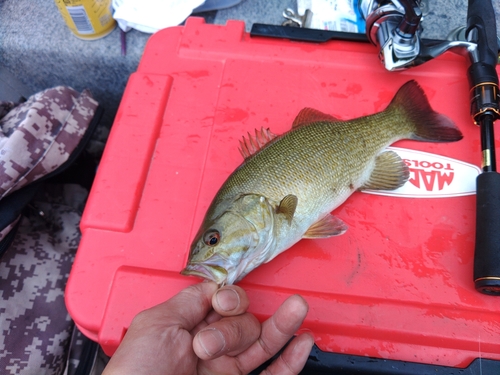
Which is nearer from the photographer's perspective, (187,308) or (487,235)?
(187,308)

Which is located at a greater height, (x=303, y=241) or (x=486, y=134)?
(x=486, y=134)

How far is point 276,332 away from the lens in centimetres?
100

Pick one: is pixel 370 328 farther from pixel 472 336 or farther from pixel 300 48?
pixel 300 48

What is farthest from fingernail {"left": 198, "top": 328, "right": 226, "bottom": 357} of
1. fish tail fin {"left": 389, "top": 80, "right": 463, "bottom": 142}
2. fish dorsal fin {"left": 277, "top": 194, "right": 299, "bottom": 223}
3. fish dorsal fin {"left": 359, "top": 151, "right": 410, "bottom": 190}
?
fish tail fin {"left": 389, "top": 80, "right": 463, "bottom": 142}

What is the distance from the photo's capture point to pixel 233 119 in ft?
4.72

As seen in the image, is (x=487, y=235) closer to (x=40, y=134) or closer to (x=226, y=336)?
(x=226, y=336)

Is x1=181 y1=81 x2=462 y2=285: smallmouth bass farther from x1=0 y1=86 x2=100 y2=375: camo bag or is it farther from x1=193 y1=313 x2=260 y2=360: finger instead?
x1=0 y1=86 x2=100 y2=375: camo bag

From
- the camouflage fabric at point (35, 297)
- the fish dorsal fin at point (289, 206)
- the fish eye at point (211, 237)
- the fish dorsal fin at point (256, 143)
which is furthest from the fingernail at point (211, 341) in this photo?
the camouflage fabric at point (35, 297)

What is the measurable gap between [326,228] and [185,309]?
0.50m

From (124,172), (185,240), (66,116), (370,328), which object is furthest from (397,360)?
(66,116)

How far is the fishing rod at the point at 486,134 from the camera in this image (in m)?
1.07

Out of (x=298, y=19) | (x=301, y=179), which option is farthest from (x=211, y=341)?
(x=298, y=19)

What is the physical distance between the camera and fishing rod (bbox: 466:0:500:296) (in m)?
1.07

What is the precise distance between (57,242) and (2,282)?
267 millimetres
